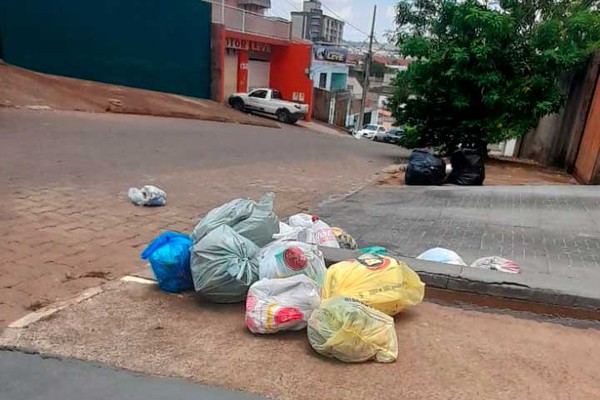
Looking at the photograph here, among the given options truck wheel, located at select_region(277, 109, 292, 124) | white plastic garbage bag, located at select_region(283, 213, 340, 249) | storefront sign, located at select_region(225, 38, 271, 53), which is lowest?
truck wheel, located at select_region(277, 109, 292, 124)

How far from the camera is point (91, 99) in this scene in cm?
1600

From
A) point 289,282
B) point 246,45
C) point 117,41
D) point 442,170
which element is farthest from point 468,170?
point 246,45

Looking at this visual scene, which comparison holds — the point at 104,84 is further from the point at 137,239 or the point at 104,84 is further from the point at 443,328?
the point at 443,328

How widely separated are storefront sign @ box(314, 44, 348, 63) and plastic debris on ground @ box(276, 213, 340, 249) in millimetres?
35514

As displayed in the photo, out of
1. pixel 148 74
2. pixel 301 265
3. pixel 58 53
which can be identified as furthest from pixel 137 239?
pixel 148 74

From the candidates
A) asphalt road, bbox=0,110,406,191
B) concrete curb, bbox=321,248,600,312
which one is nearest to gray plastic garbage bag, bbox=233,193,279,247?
concrete curb, bbox=321,248,600,312

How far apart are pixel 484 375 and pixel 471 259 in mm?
1787

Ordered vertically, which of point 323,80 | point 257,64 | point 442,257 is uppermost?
point 257,64

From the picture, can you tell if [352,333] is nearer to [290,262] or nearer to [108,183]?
[290,262]

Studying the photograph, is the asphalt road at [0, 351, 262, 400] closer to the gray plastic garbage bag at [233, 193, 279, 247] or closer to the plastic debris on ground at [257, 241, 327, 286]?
the plastic debris on ground at [257, 241, 327, 286]

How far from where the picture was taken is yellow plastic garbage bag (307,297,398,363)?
250cm

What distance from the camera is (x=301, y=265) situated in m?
3.15

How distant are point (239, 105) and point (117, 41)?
7.01 meters

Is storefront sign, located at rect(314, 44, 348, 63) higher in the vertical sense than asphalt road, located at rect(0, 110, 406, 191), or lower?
higher
